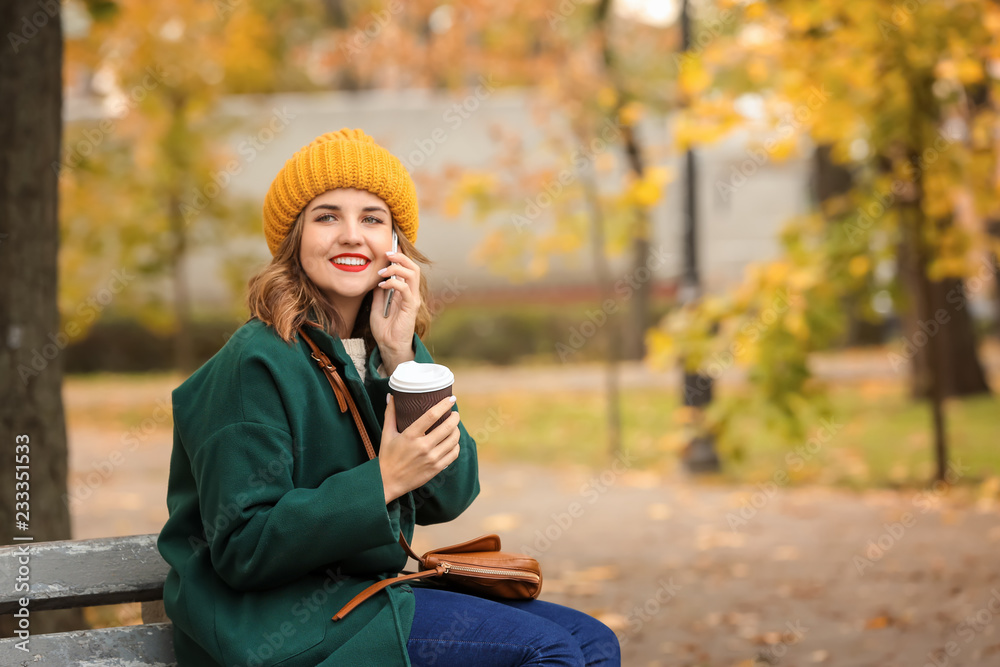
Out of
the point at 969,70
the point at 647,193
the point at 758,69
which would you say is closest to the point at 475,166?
the point at 758,69

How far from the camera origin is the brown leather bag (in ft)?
6.86

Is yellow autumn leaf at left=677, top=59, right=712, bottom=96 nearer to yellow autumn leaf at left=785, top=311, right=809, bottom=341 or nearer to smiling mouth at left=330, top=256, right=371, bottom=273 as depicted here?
yellow autumn leaf at left=785, top=311, right=809, bottom=341

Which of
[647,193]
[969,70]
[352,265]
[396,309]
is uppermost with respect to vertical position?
[969,70]

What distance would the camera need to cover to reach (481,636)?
2.08 meters

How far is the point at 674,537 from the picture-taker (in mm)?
6438

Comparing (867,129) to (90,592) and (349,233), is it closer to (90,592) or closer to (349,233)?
(349,233)

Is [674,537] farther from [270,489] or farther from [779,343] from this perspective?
[270,489]

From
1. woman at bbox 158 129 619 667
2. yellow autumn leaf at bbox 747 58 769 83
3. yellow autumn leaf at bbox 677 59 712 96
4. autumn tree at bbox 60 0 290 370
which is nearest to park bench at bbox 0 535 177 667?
woman at bbox 158 129 619 667

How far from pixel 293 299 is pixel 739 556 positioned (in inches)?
175

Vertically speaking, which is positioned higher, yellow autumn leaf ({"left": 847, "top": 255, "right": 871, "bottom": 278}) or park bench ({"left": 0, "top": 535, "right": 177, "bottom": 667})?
yellow autumn leaf ({"left": 847, "top": 255, "right": 871, "bottom": 278})

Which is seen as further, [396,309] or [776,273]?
[776,273]

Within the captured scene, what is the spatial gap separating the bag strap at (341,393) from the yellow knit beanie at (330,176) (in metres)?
0.35

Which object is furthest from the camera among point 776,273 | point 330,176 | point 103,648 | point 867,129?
point 867,129

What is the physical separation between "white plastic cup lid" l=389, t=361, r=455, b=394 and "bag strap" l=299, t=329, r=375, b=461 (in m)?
0.14
